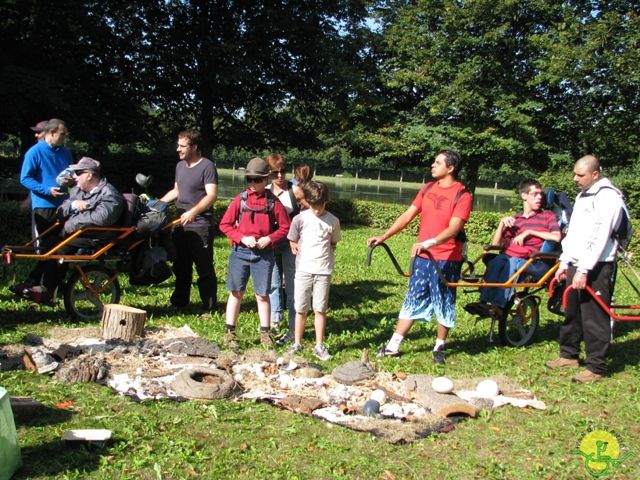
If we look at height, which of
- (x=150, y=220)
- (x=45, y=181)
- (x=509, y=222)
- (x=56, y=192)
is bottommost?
(x=150, y=220)

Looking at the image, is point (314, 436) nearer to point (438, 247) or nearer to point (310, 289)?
point (310, 289)

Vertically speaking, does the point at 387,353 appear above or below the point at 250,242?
below

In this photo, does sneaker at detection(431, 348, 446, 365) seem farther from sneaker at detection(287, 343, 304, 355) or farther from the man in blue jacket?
the man in blue jacket

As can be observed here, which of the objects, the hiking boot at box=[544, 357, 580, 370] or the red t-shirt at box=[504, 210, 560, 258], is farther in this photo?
the red t-shirt at box=[504, 210, 560, 258]

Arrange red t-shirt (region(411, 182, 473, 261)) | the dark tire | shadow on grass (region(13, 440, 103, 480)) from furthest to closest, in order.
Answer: red t-shirt (region(411, 182, 473, 261))
the dark tire
shadow on grass (region(13, 440, 103, 480))

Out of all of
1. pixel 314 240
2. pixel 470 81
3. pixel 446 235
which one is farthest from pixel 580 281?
pixel 470 81

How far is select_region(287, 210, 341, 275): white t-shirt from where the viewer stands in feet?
18.8

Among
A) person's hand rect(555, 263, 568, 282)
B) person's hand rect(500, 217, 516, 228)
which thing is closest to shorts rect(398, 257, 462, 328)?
person's hand rect(555, 263, 568, 282)

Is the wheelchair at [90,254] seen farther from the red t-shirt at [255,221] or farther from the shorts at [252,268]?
the shorts at [252,268]

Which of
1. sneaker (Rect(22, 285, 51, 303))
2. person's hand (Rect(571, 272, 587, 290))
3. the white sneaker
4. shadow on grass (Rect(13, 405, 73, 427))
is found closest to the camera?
shadow on grass (Rect(13, 405, 73, 427))

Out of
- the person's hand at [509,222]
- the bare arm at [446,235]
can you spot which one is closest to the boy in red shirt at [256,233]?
the bare arm at [446,235]

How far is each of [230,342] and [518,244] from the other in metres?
3.22

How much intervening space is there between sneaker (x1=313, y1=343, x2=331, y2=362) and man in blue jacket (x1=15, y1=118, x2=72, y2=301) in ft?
9.36

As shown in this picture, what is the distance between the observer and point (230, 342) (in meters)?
5.98
